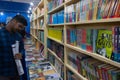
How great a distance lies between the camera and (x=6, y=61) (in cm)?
191

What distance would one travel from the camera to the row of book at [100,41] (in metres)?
1.13

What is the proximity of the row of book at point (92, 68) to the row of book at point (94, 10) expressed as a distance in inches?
17.3

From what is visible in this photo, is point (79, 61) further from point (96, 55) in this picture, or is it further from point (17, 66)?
point (17, 66)

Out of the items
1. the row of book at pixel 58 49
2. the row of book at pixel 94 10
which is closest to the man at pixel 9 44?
the row of book at pixel 94 10

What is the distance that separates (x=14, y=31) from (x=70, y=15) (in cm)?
75

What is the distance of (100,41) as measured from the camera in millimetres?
1367

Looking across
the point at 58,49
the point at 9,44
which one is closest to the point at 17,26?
the point at 9,44

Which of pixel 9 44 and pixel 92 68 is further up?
pixel 9 44

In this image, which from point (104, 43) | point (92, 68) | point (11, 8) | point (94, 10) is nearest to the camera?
point (104, 43)

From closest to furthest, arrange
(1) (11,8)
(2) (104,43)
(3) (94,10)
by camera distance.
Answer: (2) (104,43)
(3) (94,10)
(1) (11,8)

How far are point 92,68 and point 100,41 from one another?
0.33 m

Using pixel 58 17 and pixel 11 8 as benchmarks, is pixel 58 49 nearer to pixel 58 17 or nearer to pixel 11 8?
pixel 58 17

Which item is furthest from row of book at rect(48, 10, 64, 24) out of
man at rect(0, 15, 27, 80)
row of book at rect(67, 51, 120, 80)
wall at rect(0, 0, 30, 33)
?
wall at rect(0, 0, 30, 33)

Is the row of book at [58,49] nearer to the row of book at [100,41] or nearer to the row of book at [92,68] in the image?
the row of book at [92,68]
